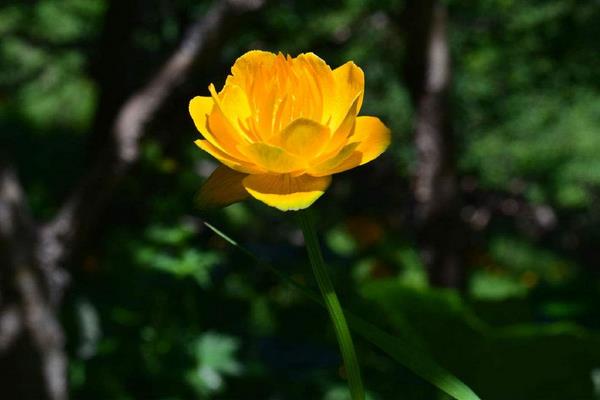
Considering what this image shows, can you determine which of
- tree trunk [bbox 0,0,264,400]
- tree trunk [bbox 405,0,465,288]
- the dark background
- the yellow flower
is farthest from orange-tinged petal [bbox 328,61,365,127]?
tree trunk [bbox 405,0,465,288]

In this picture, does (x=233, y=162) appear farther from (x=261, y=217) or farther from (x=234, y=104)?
(x=261, y=217)

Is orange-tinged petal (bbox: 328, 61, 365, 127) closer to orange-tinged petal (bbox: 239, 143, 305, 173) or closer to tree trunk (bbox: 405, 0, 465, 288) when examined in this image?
orange-tinged petal (bbox: 239, 143, 305, 173)

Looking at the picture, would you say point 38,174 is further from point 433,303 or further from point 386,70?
point 433,303

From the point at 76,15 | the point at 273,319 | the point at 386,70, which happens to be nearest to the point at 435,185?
the point at 273,319

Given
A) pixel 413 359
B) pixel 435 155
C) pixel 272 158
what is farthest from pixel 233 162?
pixel 435 155

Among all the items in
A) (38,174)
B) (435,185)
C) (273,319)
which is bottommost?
(273,319)

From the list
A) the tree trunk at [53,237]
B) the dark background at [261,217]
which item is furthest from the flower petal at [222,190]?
the tree trunk at [53,237]
